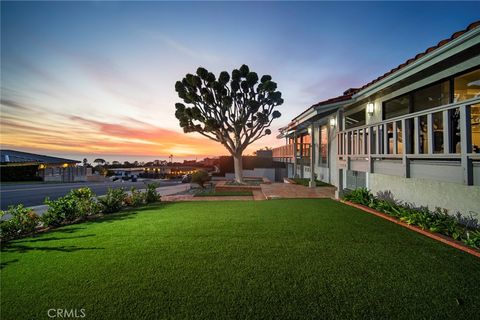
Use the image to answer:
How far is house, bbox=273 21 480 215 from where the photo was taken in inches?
138

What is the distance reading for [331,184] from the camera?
12.4 m

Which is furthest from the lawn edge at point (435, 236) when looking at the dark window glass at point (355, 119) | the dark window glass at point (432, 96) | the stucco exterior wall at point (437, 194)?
the dark window glass at point (355, 119)

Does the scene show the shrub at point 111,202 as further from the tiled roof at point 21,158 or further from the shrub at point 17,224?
the tiled roof at point 21,158

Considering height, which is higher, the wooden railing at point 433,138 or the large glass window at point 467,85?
the large glass window at point 467,85

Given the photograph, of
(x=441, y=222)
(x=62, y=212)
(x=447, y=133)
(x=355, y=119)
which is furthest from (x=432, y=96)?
(x=62, y=212)

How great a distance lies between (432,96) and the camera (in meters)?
6.15

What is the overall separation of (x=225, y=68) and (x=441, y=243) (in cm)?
1405

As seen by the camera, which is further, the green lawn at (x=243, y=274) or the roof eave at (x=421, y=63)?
the roof eave at (x=421, y=63)

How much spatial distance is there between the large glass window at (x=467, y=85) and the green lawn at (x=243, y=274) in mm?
4243

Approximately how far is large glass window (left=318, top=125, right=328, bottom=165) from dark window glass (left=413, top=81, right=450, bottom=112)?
21.7ft

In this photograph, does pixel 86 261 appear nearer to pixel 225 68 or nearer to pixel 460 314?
pixel 460 314

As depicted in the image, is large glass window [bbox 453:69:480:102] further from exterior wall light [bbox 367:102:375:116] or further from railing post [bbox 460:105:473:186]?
railing post [bbox 460:105:473:186]

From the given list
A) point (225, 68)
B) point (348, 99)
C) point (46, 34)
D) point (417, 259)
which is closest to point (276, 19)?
point (225, 68)

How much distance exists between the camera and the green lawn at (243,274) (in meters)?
2.20
